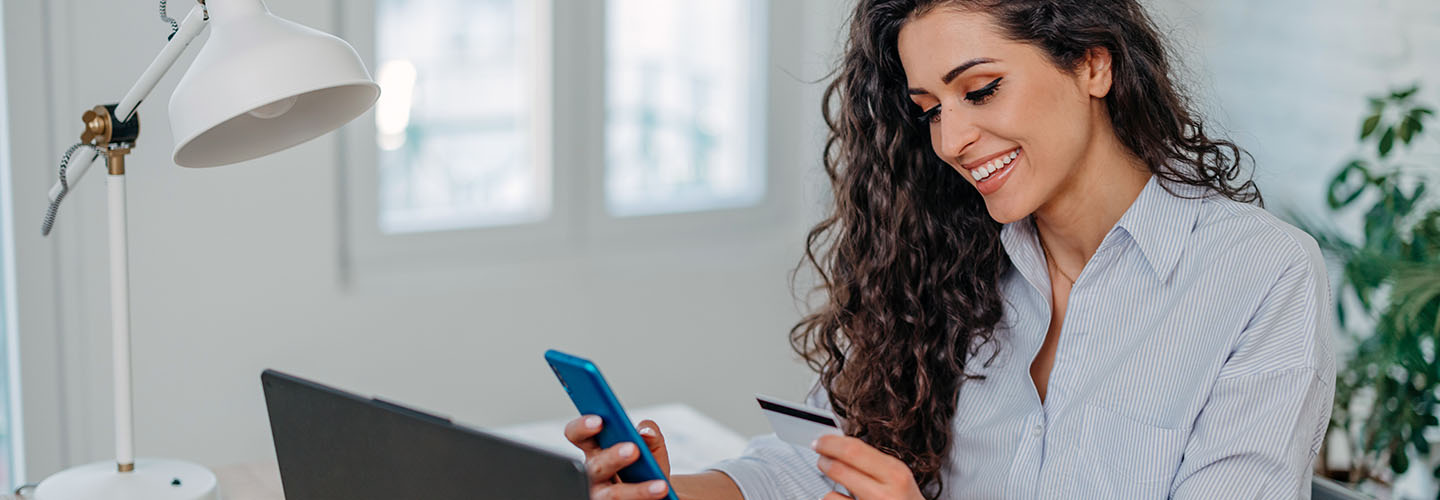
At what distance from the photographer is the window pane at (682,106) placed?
3045 mm

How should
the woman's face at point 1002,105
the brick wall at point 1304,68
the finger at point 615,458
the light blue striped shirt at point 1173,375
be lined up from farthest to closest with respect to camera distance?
the brick wall at point 1304,68 → the woman's face at point 1002,105 → the light blue striped shirt at point 1173,375 → the finger at point 615,458

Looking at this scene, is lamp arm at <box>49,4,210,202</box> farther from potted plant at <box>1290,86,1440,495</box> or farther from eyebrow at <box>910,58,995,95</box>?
potted plant at <box>1290,86,1440,495</box>

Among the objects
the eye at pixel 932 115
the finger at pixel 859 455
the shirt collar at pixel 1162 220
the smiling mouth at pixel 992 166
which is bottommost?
the finger at pixel 859 455

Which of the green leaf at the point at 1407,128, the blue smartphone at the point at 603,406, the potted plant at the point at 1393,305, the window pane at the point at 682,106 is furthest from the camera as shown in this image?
the window pane at the point at 682,106

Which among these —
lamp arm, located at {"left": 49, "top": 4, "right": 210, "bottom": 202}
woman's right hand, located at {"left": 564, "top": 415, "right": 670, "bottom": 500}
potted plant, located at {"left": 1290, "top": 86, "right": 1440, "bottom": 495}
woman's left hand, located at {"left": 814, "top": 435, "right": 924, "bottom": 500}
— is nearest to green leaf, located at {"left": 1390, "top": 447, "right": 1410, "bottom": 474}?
potted plant, located at {"left": 1290, "top": 86, "right": 1440, "bottom": 495}

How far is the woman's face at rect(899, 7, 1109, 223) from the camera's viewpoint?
136 centimetres

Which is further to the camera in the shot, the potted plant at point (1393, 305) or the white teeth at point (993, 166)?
the potted plant at point (1393, 305)

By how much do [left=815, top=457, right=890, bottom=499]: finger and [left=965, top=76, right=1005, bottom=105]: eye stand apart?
406 millimetres

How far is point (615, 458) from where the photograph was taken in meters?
1.15

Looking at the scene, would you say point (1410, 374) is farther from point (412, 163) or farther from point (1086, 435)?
point (412, 163)

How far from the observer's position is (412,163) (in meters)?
2.87

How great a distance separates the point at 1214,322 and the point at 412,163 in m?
1.93

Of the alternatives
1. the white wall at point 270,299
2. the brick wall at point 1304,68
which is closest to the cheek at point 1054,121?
the white wall at point 270,299

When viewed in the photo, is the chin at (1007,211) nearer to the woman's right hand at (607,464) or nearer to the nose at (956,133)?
the nose at (956,133)
